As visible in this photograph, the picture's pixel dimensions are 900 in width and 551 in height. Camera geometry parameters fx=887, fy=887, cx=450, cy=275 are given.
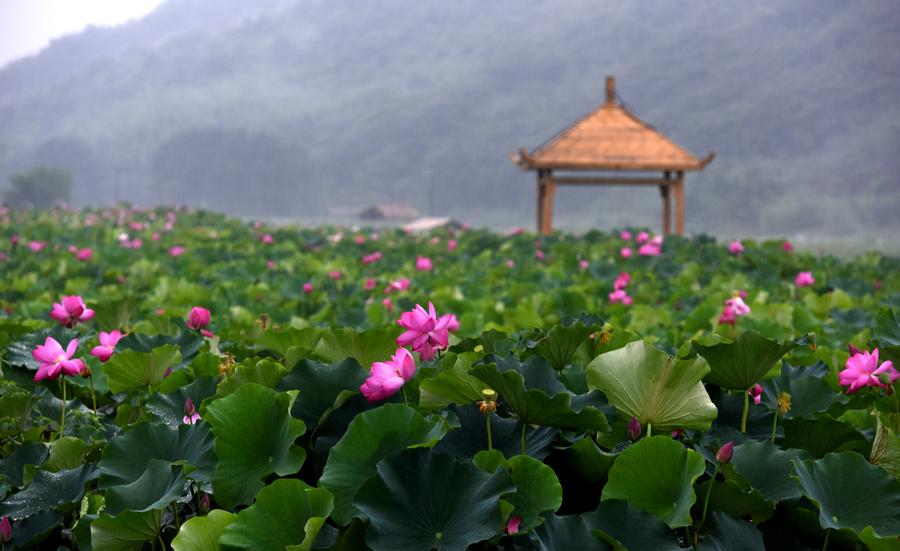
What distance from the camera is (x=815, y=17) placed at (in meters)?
99.9

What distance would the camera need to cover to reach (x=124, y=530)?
1213 mm

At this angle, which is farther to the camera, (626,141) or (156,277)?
(626,141)

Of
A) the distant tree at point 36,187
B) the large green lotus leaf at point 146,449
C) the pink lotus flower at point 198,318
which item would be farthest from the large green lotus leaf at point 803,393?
the distant tree at point 36,187

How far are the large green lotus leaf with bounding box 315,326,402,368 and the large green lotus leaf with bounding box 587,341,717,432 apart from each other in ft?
1.45

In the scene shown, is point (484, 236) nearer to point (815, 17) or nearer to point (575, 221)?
point (575, 221)

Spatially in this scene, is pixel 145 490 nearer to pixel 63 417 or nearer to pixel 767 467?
pixel 63 417

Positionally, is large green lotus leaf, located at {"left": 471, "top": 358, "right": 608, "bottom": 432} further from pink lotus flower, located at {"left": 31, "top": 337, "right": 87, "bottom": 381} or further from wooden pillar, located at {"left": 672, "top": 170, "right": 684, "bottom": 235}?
wooden pillar, located at {"left": 672, "top": 170, "right": 684, "bottom": 235}

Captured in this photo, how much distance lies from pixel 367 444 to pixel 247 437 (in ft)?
0.71

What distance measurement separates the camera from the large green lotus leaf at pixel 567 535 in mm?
1093

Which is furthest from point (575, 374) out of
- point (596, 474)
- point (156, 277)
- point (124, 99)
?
point (124, 99)

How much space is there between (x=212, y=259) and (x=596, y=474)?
23.3ft

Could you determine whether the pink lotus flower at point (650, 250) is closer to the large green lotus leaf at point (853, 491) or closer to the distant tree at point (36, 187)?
the large green lotus leaf at point (853, 491)

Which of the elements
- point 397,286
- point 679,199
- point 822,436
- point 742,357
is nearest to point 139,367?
point 742,357

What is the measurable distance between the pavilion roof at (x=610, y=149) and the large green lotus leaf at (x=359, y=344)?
13101 millimetres
